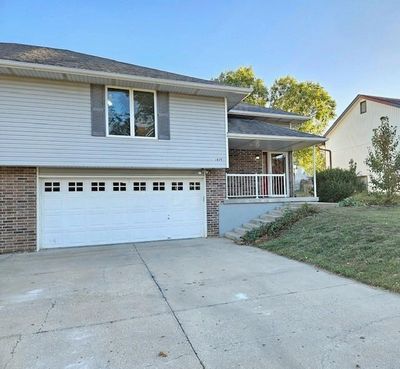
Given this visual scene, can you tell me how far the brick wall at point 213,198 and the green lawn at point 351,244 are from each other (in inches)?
95.7

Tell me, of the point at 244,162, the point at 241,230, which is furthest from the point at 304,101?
the point at 241,230

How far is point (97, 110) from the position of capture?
8.77 m

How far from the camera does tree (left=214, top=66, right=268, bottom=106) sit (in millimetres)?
25016

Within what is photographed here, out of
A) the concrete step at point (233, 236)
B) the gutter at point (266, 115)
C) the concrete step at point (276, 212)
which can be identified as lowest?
the concrete step at point (233, 236)

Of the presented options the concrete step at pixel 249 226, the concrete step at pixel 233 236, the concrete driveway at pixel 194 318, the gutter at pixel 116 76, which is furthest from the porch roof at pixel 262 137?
the concrete driveway at pixel 194 318

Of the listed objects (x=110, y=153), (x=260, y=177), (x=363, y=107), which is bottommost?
(x=260, y=177)

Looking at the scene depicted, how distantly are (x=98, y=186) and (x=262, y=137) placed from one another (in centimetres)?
584

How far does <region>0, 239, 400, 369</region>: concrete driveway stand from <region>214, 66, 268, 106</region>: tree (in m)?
21.2

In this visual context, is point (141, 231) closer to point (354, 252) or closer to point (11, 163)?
point (11, 163)

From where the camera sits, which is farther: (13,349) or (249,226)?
(249,226)

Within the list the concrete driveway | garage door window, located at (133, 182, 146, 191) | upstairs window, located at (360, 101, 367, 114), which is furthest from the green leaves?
the concrete driveway

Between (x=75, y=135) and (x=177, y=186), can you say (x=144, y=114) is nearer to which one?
(x=75, y=135)

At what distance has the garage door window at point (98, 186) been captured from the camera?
368 inches

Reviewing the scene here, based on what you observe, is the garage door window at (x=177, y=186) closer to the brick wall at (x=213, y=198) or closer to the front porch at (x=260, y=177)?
the brick wall at (x=213, y=198)
